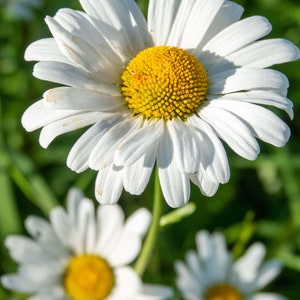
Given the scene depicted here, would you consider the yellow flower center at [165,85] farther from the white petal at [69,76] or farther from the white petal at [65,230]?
the white petal at [65,230]

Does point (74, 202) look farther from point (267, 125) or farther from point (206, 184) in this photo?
point (267, 125)

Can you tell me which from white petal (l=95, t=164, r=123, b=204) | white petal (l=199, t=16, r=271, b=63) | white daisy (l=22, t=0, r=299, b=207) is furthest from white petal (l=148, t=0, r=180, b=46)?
white petal (l=95, t=164, r=123, b=204)

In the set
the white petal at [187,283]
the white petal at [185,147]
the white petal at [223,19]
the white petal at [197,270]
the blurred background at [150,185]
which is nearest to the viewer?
the white petal at [185,147]

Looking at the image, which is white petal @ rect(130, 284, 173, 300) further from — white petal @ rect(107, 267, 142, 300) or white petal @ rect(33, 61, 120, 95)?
white petal @ rect(33, 61, 120, 95)

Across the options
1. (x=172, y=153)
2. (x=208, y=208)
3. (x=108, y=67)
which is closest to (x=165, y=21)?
(x=108, y=67)

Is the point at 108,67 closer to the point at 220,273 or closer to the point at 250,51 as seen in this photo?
the point at 250,51

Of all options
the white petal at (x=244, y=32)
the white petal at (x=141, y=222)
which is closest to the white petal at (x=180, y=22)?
the white petal at (x=244, y=32)

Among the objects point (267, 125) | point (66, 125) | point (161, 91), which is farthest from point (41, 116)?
point (267, 125)
